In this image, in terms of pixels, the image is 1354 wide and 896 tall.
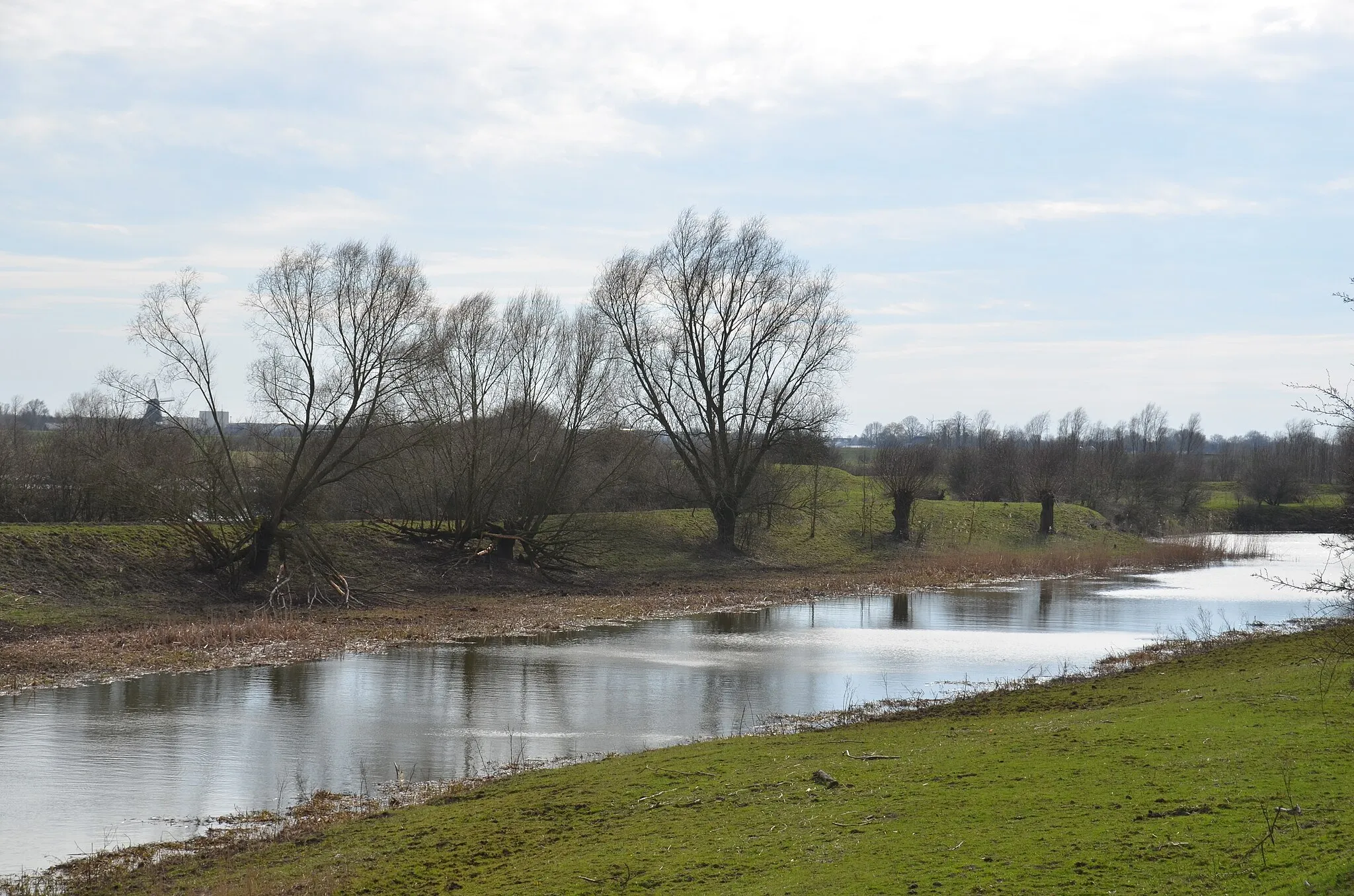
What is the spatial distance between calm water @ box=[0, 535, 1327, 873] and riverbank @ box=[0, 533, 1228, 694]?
1434mm

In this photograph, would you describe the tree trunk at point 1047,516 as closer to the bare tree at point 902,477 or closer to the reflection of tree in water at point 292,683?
the bare tree at point 902,477

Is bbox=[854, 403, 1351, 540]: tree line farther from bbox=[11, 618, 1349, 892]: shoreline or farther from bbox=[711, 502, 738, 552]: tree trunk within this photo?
bbox=[11, 618, 1349, 892]: shoreline

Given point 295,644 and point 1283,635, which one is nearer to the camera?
point 1283,635

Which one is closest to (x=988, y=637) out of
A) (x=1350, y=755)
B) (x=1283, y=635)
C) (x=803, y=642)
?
(x=803, y=642)

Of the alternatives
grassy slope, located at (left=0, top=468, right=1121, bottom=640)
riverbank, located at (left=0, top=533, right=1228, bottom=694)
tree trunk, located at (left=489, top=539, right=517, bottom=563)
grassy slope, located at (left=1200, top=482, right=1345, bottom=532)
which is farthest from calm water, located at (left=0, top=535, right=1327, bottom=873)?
grassy slope, located at (left=1200, top=482, right=1345, bottom=532)

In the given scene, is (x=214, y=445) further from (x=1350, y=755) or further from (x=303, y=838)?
(x=1350, y=755)

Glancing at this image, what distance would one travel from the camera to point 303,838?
35.9 ft

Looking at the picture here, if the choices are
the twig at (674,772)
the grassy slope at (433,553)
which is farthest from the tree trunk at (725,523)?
the twig at (674,772)

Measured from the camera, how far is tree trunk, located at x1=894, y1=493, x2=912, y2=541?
58.7 metres

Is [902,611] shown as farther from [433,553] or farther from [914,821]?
[914,821]

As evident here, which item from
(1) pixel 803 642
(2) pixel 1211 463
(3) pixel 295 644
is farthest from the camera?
(2) pixel 1211 463

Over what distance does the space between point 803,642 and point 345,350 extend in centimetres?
1726

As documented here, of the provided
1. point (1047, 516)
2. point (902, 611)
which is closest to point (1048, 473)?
point (1047, 516)

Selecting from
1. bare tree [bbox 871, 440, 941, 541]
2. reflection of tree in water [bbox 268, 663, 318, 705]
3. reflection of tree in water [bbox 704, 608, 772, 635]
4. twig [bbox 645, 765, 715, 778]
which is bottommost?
reflection of tree in water [bbox 704, 608, 772, 635]
